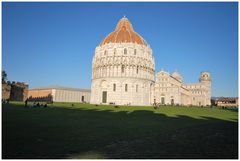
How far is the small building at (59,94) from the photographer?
9373cm

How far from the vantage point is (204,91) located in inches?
4341

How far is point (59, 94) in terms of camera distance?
310ft

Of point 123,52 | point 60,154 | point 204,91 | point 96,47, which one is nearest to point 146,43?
point 123,52

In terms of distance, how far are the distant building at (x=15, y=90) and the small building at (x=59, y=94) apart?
48.1 feet

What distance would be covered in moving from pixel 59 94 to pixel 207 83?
67.3m

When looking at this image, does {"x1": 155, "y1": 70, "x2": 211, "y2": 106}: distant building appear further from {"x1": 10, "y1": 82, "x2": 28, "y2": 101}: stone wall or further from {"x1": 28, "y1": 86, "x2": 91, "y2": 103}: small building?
{"x1": 10, "y1": 82, "x2": 28, "y2": 101}: stone wall

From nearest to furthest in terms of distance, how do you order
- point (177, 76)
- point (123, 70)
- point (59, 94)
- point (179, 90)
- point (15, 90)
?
point (123, 70) < point (15, 90) < point (179, 90) < point (59, 94) < point (177, 76)

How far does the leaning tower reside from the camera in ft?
363

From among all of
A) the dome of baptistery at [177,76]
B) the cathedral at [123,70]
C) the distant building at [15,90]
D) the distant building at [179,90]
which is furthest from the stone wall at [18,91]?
the dome of baptistery at [177,76]

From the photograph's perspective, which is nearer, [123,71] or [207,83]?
[123,71]

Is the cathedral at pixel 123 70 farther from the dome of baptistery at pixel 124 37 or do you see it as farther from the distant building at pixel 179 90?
the distant building at pixel 179 90

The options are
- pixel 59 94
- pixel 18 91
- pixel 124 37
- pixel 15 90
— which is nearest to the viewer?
pixel 124 37

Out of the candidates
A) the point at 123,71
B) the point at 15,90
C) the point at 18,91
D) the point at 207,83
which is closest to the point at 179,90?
the point at 207,83

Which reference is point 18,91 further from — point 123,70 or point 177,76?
point 177,76
